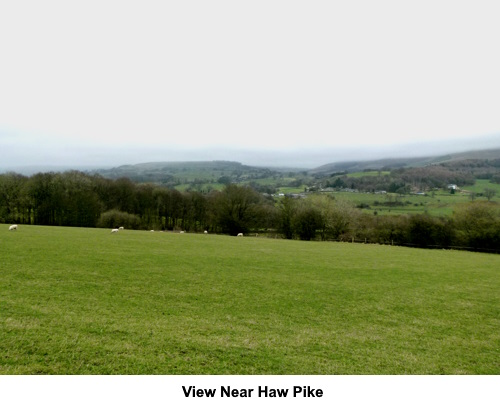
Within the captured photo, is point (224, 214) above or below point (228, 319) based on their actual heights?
below

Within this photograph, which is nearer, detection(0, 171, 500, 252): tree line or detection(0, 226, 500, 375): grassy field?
detection(0, 226, 500, 375): grassy field

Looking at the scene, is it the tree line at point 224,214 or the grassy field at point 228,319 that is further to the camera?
the tree line at point 224,214

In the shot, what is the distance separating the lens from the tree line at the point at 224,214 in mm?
46062

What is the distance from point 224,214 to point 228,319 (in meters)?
46.4

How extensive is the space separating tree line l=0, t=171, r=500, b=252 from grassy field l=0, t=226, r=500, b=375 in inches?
1461

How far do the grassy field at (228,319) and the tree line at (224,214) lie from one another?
37.1 m

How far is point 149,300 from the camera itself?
8.75 m

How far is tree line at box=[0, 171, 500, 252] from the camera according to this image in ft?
151

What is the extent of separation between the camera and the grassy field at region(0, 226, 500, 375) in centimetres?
553

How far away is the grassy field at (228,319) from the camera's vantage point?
218 inches

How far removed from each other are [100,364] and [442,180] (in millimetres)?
148228

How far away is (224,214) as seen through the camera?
53.9 meters
